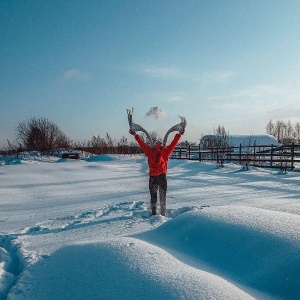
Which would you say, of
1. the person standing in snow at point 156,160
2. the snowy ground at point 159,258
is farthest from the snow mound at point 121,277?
the person standing in snow at point 156,160

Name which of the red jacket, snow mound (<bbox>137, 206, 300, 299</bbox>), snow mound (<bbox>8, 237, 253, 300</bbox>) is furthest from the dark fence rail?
snow mound (<bbox>8, 237, 253, 300</bbox>)

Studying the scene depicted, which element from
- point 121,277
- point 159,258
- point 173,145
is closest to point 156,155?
point 173,145

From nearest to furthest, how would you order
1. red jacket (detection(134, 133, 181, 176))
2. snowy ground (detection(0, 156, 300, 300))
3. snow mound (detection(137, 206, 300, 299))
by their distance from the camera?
1. snowy ground (detection(0, 156, 300, 300))
2. snow mound (detection(137, 206, 300, 299))
3. red jacket (detection(134, 133, 181, 176))

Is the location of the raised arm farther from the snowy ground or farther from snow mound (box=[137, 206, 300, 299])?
snow mound (box=[137, 206, 300, 299])

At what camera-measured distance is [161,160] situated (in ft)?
17.3

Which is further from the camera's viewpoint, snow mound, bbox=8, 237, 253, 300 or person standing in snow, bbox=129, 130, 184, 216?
person standing in snow, bbox=129, 130, 184, 216

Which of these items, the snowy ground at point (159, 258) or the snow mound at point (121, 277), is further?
the snowy ground at point (159, 258)

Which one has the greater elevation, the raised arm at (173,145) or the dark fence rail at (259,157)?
the raised arm at (173,145)

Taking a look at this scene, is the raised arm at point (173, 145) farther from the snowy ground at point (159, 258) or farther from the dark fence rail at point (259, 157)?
the dark fence rail at point (259, 157)

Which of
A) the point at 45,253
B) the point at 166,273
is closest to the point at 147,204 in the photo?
the point at 45,253

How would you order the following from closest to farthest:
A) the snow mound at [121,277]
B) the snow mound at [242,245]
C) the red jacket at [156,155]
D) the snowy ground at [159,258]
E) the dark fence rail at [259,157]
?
1. the snow mound at [121,277]
2. the snowy ground at [159,258]
3. the snow mound at [242,245]
4. the red jacket at [156,155]
5. the dark fence rail at [259,157]

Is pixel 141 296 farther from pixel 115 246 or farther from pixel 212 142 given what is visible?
pixel 212 142

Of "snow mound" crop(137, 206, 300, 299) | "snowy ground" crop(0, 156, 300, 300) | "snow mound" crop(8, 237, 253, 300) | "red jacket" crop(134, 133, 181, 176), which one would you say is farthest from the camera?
"red jacket" crop(134, 133, 181, 176)

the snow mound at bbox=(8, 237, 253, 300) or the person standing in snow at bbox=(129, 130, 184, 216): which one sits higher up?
the person standing in snow at bbox=(129, 130, 184, 216)
